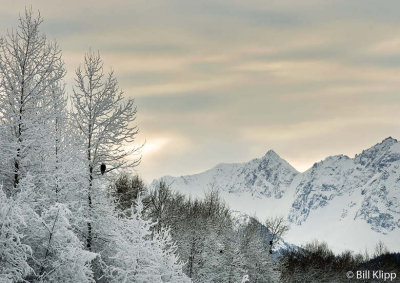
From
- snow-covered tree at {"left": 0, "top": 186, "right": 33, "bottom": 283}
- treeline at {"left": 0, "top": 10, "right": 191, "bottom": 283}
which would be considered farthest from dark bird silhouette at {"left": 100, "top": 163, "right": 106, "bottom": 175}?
snow-covered tree at {"left": 0, "top": 186, "right": 33, "bottom": 283}

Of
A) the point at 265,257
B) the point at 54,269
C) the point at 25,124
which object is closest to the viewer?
the point at 54,269

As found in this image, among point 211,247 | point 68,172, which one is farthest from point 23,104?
point 211,247

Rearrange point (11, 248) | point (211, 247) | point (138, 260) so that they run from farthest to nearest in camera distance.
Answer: point (211, 247), point (138, 260), point (11, 248)

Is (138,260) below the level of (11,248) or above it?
below

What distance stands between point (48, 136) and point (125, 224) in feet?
16.1

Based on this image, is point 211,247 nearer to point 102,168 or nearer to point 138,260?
point 102,168

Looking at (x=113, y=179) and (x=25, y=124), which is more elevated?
(x=25, y=124)

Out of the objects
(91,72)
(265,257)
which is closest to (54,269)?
(91,72)

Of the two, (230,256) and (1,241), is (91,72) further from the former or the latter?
(230,256)

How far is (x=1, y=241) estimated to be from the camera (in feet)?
49.6

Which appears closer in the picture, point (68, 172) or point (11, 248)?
point (11, 248)

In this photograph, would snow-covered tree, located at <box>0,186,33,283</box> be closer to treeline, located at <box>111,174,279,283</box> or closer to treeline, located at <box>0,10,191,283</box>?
treeline, located at <box>0,10,191,283</box>

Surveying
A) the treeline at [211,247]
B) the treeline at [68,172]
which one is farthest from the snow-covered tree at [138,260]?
the treeline at [211,247]

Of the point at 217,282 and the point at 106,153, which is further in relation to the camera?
the point at 217,282
